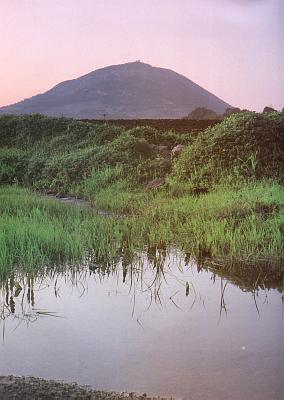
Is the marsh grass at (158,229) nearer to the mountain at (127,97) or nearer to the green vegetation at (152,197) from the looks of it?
the green vegetation at (152,197)

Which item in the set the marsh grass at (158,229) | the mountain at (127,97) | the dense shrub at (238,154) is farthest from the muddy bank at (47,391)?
the mountain at (127,97)

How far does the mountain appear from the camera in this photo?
13586 mm

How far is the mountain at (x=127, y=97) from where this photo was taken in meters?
13.6

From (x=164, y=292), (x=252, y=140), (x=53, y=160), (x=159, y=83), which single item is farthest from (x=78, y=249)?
(x=159, y=83)

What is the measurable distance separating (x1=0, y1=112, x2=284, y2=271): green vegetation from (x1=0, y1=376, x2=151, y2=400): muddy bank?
202cm

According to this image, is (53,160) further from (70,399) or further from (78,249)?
(70,399)

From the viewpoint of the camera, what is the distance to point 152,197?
8195 millimetres

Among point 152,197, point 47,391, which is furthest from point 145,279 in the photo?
point 152,197

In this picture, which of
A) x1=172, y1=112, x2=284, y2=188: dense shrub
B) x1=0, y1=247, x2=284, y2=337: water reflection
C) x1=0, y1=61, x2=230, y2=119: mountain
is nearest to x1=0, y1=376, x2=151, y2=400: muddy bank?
x1=0, y1=247, x2=284, y2=337: water reflection

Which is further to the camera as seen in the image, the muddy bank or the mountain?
the mountain

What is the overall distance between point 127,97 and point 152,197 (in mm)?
8040

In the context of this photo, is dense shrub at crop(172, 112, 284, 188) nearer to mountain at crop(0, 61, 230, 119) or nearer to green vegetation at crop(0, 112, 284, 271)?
green vegetation at crop(0, 112, 284, 271)

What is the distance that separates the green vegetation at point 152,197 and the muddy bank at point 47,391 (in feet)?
6.61

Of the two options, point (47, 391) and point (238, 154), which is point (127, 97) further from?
point (47, 391)
